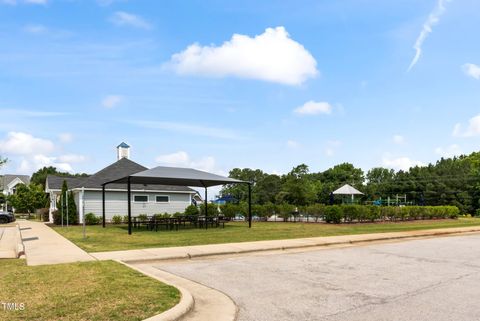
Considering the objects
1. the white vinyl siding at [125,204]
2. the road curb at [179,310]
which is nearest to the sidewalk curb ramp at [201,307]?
the road curb at [179,310]

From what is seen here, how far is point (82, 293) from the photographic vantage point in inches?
276

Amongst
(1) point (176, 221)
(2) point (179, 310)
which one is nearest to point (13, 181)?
(1) point (176, 221)

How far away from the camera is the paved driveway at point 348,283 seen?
21.2 ft

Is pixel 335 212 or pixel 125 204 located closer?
pixel 335 212

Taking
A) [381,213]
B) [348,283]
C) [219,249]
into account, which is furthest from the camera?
[381,213]

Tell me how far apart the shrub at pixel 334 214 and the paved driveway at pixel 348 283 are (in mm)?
14687

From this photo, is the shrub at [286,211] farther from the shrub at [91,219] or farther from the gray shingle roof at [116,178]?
the shrub at [91,219]

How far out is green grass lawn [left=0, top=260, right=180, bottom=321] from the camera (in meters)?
5.82

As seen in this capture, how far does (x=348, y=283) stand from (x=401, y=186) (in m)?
74.9

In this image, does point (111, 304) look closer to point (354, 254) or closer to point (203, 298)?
point (203, 298)

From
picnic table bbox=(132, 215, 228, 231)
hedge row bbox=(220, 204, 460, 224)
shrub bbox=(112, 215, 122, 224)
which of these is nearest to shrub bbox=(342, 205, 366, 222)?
hedge row bbox=(220, 204, 460, 224)

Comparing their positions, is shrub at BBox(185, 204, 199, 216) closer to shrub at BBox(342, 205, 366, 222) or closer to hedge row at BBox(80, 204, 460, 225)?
hedge row at BBox(80, 204, 460, 225)

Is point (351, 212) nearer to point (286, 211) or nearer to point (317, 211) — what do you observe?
point (317, 211)

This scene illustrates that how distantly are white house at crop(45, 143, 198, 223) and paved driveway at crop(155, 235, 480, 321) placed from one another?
21.4 m
